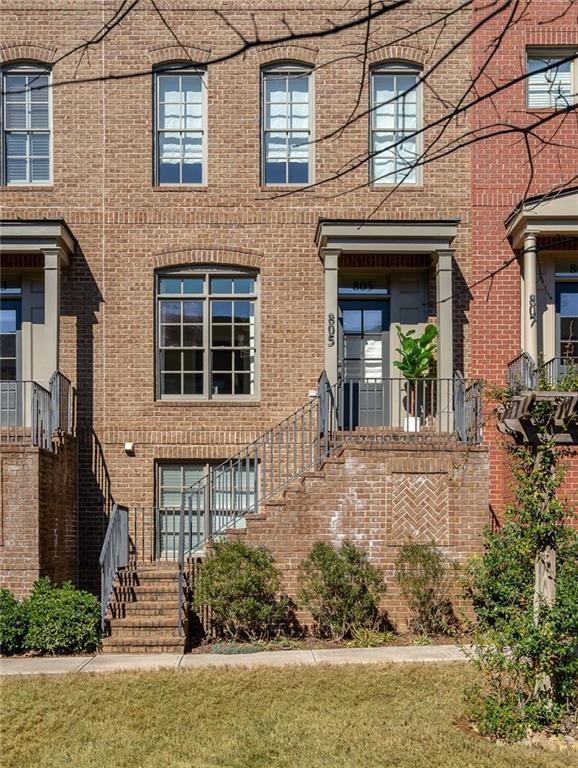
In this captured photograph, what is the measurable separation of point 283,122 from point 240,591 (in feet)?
25.9

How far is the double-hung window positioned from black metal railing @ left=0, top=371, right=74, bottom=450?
1.65 metres

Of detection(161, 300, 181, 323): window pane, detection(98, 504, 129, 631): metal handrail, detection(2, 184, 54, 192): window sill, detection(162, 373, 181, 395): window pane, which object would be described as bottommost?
detection(98, 504, 129, 631): metal handrail

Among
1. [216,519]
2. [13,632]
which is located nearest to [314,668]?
[13,632]

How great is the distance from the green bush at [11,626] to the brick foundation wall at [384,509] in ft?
9.82

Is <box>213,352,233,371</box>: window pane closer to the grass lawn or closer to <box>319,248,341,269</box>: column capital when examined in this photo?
<box>319,248,341,269</box>: column capital

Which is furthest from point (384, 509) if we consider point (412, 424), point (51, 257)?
point (51, 257)

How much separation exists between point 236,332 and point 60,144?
13.7 feet

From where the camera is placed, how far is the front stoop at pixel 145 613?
37.5ft

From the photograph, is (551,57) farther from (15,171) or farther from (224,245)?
(15,171)

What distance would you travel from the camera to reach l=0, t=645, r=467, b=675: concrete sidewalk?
33.7 ft

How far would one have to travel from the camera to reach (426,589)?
12.2 m

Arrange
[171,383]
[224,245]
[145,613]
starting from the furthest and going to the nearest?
[171,383], [224,245], [145,613]

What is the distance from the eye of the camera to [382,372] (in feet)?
50.7

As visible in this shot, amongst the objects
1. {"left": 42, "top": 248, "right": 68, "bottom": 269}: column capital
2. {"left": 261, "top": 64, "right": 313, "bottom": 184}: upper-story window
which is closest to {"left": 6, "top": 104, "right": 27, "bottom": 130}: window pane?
{"left": 42, "top": 248, "right": 68, "bottom": 269}: column capital
